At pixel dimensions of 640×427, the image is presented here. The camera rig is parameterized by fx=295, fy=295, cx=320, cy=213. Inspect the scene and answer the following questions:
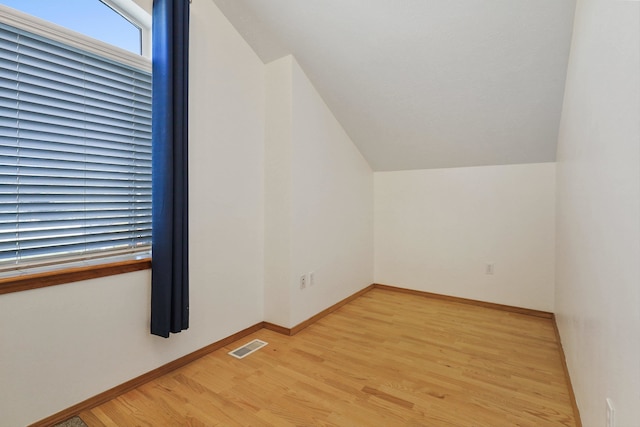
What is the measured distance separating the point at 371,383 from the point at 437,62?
220 cm

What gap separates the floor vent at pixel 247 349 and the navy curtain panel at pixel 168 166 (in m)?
0.51

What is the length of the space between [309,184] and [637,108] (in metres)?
2.06

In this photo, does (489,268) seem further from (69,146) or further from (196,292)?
(69,146)

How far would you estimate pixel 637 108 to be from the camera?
2.31ft

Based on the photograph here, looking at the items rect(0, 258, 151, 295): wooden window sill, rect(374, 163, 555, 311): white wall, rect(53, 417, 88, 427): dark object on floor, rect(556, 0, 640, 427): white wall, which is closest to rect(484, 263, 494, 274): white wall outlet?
rect(374, 163, 555, 311): white wall

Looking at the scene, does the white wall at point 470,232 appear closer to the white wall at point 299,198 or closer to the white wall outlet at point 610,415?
the white wall at point 299,198

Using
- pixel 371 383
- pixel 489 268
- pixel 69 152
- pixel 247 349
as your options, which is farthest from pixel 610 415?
pixel 69 152

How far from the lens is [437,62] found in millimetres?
2129

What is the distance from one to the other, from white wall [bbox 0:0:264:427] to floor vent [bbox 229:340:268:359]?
0.16m

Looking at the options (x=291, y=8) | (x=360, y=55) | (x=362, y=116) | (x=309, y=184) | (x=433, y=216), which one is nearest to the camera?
(x=291, y=8)

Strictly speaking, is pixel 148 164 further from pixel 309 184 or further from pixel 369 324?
pixel 369 324

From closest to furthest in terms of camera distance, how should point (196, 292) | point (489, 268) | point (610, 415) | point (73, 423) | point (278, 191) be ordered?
point (610, 415) → point (73, 423) → point (196, 292) → point (278, 191) → point (489, 268)

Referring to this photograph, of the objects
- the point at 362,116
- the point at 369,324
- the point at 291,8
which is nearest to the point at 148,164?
the point at 291,8

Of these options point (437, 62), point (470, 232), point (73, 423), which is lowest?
point (73, 423)
